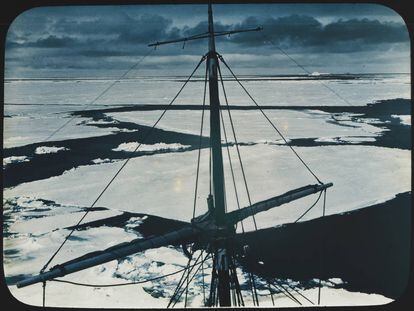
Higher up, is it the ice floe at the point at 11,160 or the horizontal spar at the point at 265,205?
the ice floe at the point at 11,160

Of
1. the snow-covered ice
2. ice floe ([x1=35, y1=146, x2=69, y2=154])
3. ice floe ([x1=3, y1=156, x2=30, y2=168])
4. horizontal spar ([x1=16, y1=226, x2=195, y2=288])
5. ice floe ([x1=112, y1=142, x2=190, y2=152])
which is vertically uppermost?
ice floe ([x1=3, y1=156, x2=30, y2=168])

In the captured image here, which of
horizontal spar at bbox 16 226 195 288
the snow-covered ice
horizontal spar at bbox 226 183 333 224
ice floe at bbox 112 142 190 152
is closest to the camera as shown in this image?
horizontal spar at bbox 16 226 195 288

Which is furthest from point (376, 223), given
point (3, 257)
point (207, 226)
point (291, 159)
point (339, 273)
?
point (3, 257)

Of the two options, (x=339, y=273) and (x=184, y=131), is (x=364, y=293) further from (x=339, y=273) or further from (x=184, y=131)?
(x=184, y=131)

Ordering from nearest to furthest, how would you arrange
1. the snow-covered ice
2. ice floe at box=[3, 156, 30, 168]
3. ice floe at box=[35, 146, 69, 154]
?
ice floe at box=[3, 156, 30, 168], the snow-covered ice, ice floe at box=[35, 146, 69, 154]

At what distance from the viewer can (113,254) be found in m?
2.21

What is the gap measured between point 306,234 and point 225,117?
8.85 ft

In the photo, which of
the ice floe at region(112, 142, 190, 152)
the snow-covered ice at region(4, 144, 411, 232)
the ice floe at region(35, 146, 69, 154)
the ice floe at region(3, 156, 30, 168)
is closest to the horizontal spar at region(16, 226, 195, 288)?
the ice floe at region(3, 156, 30, 168)

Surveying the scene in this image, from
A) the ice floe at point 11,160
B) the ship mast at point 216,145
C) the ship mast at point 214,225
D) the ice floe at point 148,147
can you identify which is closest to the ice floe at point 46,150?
the ice floe at point 11,160

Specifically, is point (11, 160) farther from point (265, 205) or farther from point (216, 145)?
point (265, 205)

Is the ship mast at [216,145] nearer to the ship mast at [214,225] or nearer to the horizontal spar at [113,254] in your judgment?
the ship mast at [214,225]

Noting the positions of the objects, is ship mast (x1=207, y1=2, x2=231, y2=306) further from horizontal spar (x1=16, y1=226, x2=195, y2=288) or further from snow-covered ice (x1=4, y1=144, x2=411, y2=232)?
snow-covered ice (x1=4, y1=144, x2=411, y2=232)

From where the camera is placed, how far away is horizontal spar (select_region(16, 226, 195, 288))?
2.05 meters

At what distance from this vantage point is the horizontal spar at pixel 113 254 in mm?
2055
